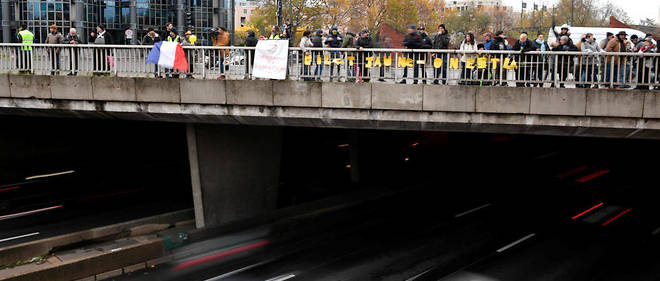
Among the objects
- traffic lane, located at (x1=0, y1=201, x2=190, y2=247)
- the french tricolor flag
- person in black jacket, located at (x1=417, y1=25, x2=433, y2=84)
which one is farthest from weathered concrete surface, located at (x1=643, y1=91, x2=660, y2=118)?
traffic lane, located at (x1=0, y1=201, x2=190, y2=247)

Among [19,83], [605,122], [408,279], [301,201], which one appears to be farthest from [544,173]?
[19,83]

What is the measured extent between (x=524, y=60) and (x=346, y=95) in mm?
4165

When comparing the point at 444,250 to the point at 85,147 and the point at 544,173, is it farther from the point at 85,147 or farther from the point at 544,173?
the point at 85,147

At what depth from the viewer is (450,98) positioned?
1392 cm

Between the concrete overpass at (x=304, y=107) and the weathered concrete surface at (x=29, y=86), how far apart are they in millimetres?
28

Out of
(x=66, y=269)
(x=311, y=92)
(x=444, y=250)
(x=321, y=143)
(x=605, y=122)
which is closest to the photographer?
(x=605, y=122)

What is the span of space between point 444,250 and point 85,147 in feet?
68.4

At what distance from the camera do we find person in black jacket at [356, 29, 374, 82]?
15.1 metres

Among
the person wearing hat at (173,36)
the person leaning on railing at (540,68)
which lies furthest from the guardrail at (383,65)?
the person wearing hat at (173,36)

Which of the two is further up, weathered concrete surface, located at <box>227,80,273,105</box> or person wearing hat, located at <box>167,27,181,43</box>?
person wearing hat, located at <box>167,27,181,43</box>

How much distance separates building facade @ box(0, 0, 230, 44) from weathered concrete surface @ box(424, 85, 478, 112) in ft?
152

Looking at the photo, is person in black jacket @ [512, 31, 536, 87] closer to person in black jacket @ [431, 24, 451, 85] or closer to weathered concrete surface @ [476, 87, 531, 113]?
weathered concrete surface @ [476, 87, 531, 113]

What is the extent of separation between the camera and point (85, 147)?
31938 millimetres

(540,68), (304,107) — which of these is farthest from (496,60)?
(304,107)
